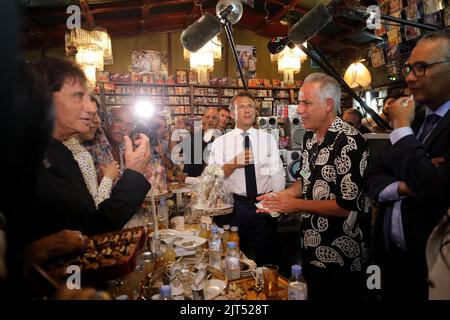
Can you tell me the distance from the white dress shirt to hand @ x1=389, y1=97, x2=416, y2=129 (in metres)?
1.37

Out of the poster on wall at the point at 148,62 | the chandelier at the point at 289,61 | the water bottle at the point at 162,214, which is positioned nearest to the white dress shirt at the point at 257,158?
the water bottle at the point at 162,214

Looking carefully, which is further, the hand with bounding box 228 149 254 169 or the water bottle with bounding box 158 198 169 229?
the hand with bounding box 228 149 254 169

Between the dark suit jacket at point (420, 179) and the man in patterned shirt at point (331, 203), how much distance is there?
192 millimetres

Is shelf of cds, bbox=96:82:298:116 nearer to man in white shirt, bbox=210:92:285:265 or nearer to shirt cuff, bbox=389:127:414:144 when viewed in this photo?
man in white shirt, bbox=210:92:285:265

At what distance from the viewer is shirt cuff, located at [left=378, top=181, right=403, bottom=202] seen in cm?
130

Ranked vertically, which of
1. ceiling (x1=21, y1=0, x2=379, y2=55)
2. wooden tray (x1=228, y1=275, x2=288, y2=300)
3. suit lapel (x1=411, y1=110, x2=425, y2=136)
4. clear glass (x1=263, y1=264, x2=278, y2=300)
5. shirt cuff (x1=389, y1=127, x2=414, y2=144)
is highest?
ceiling (x1=21, y1=0, x2=379, y2=55)

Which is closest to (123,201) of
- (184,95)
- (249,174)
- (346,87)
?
(346,87)

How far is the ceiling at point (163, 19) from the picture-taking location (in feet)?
19.3

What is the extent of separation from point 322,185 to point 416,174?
590 millimetres

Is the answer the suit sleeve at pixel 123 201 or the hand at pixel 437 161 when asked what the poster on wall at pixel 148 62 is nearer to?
the suit sleeve at pixel 123 201

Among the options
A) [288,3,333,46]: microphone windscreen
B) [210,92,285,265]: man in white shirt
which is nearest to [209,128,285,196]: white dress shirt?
[210,92,285,265]: man in white shirt

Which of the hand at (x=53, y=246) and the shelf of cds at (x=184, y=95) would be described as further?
the shelf of cds at (x=184, y=95)
